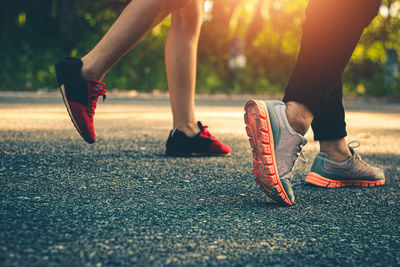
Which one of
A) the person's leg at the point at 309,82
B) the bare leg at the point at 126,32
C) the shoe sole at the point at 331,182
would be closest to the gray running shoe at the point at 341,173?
the shoe sole at the point at 331,182

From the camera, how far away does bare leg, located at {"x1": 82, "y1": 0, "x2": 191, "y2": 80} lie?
1837 millimetres

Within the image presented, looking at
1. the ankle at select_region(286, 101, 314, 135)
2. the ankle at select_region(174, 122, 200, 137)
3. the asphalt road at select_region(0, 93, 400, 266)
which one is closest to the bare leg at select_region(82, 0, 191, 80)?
the asphalt road at select_region(0, 93, 400, 266)

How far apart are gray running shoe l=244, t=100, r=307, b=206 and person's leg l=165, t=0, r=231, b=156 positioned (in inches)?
38.2

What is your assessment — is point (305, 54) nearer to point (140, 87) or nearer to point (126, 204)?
point (126, 204)

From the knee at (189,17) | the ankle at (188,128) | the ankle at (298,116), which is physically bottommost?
the ankle at (188,128)

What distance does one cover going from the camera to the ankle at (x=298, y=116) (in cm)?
173

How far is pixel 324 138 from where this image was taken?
2127 mm

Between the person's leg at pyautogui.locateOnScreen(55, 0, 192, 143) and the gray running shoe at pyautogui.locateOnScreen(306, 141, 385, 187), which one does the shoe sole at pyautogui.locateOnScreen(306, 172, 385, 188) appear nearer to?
the gray running shoe at pyautogui.locateOnScreen(306, 141, 385, 187)

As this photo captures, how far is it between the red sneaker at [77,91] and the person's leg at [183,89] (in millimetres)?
796

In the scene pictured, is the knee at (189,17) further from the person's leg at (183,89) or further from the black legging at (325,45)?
the black legging at (325,45)

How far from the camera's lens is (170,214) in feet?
5.08

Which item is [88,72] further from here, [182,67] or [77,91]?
[182,67]

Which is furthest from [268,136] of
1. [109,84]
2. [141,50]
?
[141,50]

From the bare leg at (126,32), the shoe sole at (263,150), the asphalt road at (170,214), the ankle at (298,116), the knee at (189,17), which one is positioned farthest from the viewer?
the knee at (189,17)
